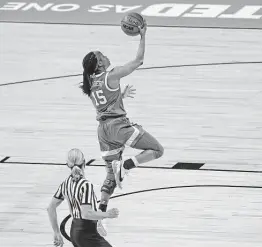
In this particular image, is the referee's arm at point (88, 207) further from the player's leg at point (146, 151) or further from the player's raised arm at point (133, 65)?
the player's leg at point (146, 151)

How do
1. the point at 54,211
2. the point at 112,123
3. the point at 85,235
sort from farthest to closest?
the point at 112,123 → the point at 54,211 → the point at 85,235

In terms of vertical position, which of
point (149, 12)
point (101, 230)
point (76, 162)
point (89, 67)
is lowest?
point (149, 12)

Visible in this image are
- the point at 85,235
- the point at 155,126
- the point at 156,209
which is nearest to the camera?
the point at 85,235

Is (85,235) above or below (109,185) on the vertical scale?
above

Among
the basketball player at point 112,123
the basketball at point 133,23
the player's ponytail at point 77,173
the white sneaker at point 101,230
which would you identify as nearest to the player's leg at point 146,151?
the basketball player at point 112,123

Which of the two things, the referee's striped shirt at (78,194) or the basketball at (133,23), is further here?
the basketball at (133,23)

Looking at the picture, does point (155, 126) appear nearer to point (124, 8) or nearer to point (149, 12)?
point (149, 12)

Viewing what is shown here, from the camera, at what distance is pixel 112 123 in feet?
40.5

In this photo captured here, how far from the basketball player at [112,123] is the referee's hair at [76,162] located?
204 centimetres

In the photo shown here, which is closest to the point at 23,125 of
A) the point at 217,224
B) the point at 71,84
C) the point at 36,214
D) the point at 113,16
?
the point at 71,84

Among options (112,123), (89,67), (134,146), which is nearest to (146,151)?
(134,146)

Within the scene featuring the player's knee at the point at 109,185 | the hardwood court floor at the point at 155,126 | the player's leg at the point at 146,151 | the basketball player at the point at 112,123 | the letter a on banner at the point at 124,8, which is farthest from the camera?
the letter a on banner at the point at 124,8

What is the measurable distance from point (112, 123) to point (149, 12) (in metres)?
12.9

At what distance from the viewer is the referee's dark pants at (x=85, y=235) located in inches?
394
